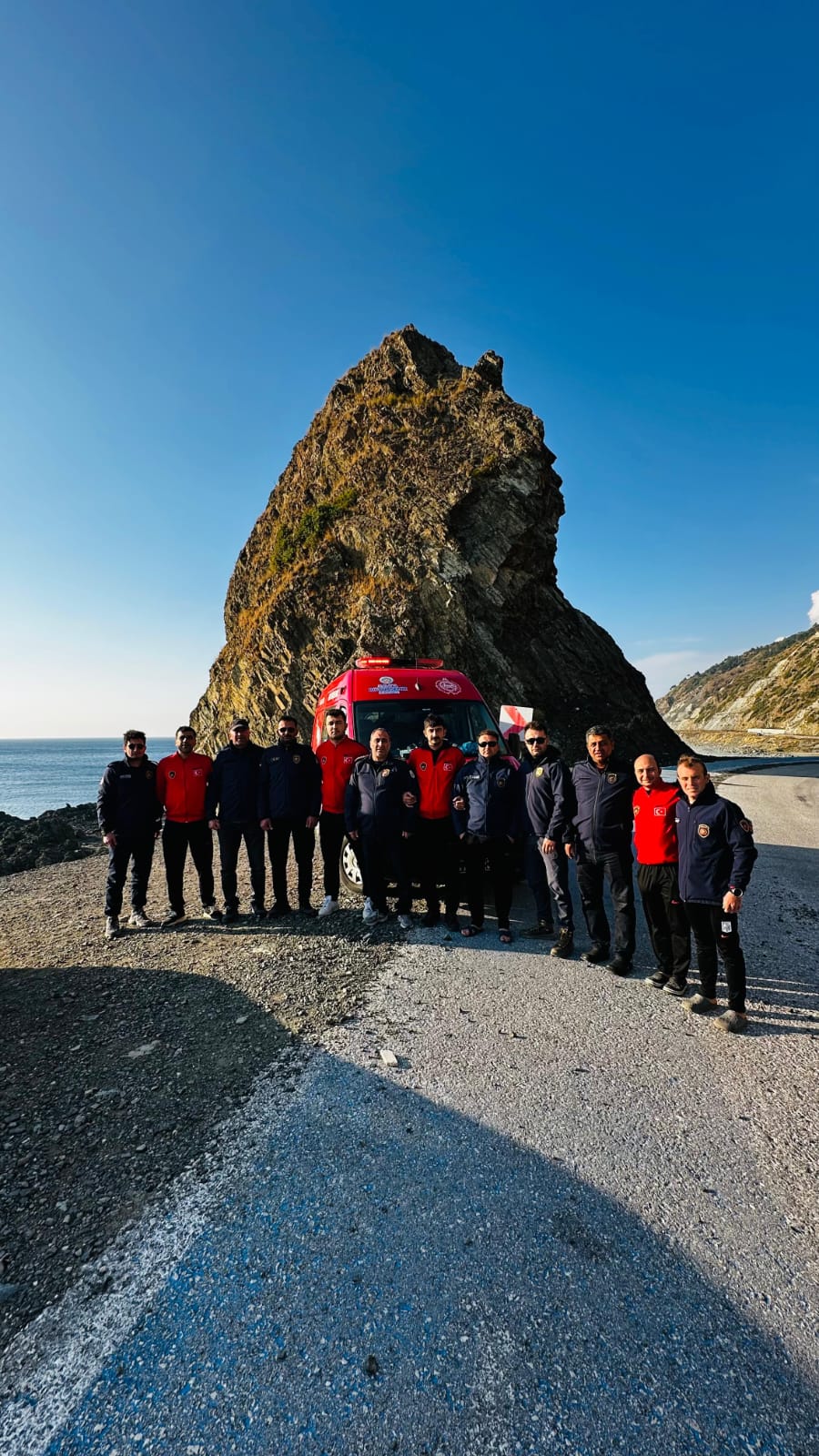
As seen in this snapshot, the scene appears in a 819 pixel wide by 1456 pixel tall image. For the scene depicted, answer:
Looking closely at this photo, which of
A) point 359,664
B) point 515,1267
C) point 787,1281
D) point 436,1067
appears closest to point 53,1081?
point 436,1067

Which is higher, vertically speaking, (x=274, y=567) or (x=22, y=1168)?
(x=274, y=567)

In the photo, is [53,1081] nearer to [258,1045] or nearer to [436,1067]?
[258,1045]

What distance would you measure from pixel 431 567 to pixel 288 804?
2489cm

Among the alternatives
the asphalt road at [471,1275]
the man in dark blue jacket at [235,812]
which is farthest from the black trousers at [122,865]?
the asphalt road at [471,1275]

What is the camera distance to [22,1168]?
302 cm

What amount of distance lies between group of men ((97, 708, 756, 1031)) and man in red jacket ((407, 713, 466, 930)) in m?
0.01

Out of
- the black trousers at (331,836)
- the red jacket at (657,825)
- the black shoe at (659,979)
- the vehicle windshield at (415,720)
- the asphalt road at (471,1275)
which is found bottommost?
the black shoe at (659,979)

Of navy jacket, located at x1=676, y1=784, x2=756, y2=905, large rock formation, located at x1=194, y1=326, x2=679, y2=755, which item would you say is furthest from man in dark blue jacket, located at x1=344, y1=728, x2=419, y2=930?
large rock formation, located at x1=194, y1=326, x2=679, y2=755

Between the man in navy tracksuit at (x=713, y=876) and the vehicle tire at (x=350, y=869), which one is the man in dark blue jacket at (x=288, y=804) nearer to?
the vehicle tire at (x=350, y=869)

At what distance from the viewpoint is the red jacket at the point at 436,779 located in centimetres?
655

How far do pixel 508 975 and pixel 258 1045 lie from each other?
218 centimetres

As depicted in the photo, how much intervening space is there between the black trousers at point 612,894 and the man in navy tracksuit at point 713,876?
680mm

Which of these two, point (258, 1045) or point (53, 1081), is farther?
point (258, 1045)

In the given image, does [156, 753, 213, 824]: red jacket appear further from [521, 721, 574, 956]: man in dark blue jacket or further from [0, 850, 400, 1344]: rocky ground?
[521, 721, 574, 956]: man in dark blue jacket
